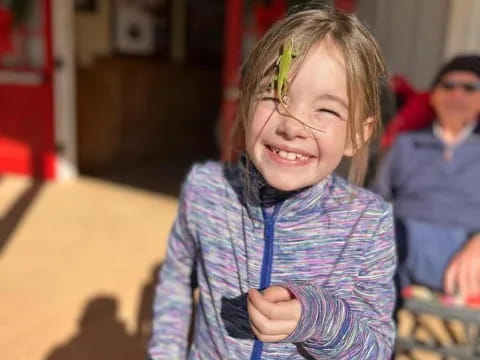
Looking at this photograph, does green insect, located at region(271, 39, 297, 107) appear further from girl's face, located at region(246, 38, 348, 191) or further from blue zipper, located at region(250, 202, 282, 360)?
blue zipper, located at region(250, 202, 282, 360)

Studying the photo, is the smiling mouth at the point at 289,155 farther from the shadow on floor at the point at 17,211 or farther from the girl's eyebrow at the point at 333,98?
the shadow on floor at the point at 17,211

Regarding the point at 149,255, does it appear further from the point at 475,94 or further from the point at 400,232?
the point at 475,94

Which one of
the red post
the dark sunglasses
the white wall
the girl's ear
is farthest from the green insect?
the red post

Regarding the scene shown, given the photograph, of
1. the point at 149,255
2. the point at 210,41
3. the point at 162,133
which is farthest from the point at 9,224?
the point at 210,41

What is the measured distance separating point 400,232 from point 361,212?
1105 mm

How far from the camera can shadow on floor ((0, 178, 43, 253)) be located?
3461 millimetres

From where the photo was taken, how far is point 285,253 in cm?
99

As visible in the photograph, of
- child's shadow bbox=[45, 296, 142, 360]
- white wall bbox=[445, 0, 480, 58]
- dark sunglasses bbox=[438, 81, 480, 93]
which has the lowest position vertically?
child's shadow bbox=[45, 296, 142, 360]

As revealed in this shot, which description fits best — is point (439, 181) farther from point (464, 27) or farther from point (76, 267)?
point (76, 267)

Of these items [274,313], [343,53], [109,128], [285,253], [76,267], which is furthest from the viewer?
[109,128]

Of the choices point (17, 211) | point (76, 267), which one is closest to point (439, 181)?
point (76, 267)

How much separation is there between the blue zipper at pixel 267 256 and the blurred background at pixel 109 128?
136 cm

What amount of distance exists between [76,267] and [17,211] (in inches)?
45.7

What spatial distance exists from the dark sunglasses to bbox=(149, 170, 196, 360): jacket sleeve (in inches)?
52.3
